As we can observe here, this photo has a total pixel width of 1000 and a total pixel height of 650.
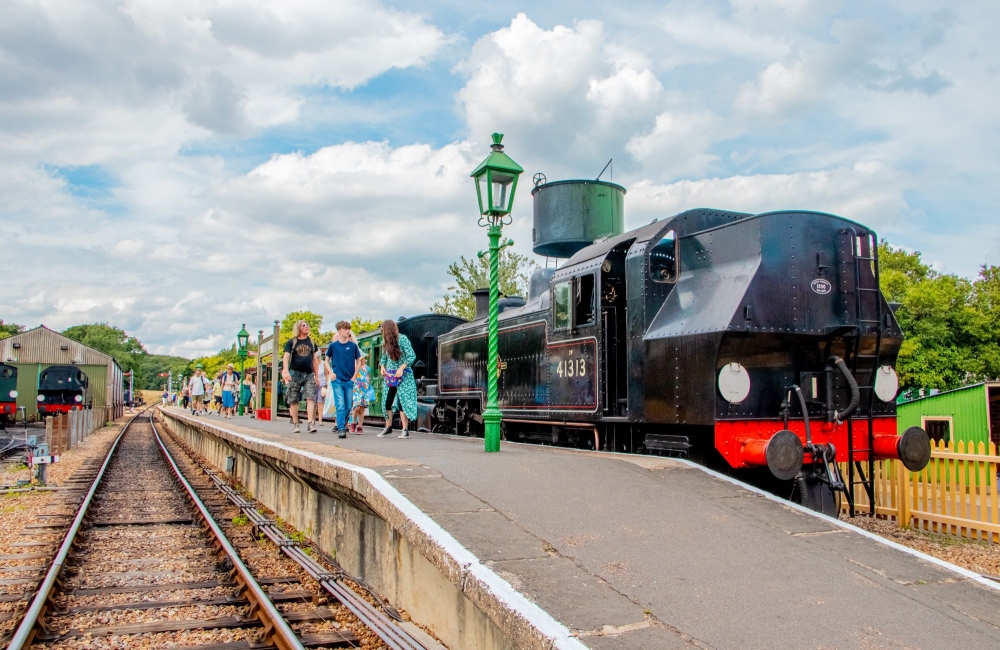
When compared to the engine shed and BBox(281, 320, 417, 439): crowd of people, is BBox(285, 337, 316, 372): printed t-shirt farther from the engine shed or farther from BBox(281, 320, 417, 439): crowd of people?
the engine shed

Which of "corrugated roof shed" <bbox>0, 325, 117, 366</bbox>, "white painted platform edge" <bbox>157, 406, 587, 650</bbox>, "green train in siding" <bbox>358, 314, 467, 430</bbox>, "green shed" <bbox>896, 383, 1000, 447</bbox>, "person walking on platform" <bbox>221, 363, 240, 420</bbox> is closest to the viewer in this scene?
"white painted platform edge" <bbox>157, 406, 587, 650</bbox>

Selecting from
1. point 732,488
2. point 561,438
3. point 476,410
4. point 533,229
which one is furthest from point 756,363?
point 533,229

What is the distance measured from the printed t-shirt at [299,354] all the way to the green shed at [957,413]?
13043 millimetres

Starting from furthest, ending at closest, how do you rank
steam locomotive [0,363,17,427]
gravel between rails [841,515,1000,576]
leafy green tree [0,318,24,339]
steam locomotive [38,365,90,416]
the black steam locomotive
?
1. leafy green tree [0,318,24,339]
2. steam locomotive [38,365,90,416]
3. steam locomotive [0,363,17,427]
4. gravel between rails [841,515,1000,576]
5. the black steam locomotive

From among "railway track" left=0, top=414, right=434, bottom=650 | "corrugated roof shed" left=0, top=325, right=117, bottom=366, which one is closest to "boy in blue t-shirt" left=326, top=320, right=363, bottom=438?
"railway track" left=0, top=414, right=434, bottom=650

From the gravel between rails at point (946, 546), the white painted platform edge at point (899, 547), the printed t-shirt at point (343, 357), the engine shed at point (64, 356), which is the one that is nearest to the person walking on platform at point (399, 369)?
the printed t-shirt at point (343, 357)

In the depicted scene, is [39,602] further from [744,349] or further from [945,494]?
[945,494]

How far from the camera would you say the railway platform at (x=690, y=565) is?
3439mm

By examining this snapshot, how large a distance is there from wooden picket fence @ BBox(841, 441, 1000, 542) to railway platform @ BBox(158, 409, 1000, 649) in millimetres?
4356

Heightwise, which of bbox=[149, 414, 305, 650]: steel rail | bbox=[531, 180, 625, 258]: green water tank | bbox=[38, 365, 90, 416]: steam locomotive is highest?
bbox=[531, 180, 625, 258]: green water tank

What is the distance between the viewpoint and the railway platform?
3439mm

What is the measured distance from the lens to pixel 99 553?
26.6 feet

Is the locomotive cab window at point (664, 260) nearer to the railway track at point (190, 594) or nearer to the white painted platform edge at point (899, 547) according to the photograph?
the white painted platform edge at point (899, 547)

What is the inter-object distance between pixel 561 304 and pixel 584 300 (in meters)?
0.43
